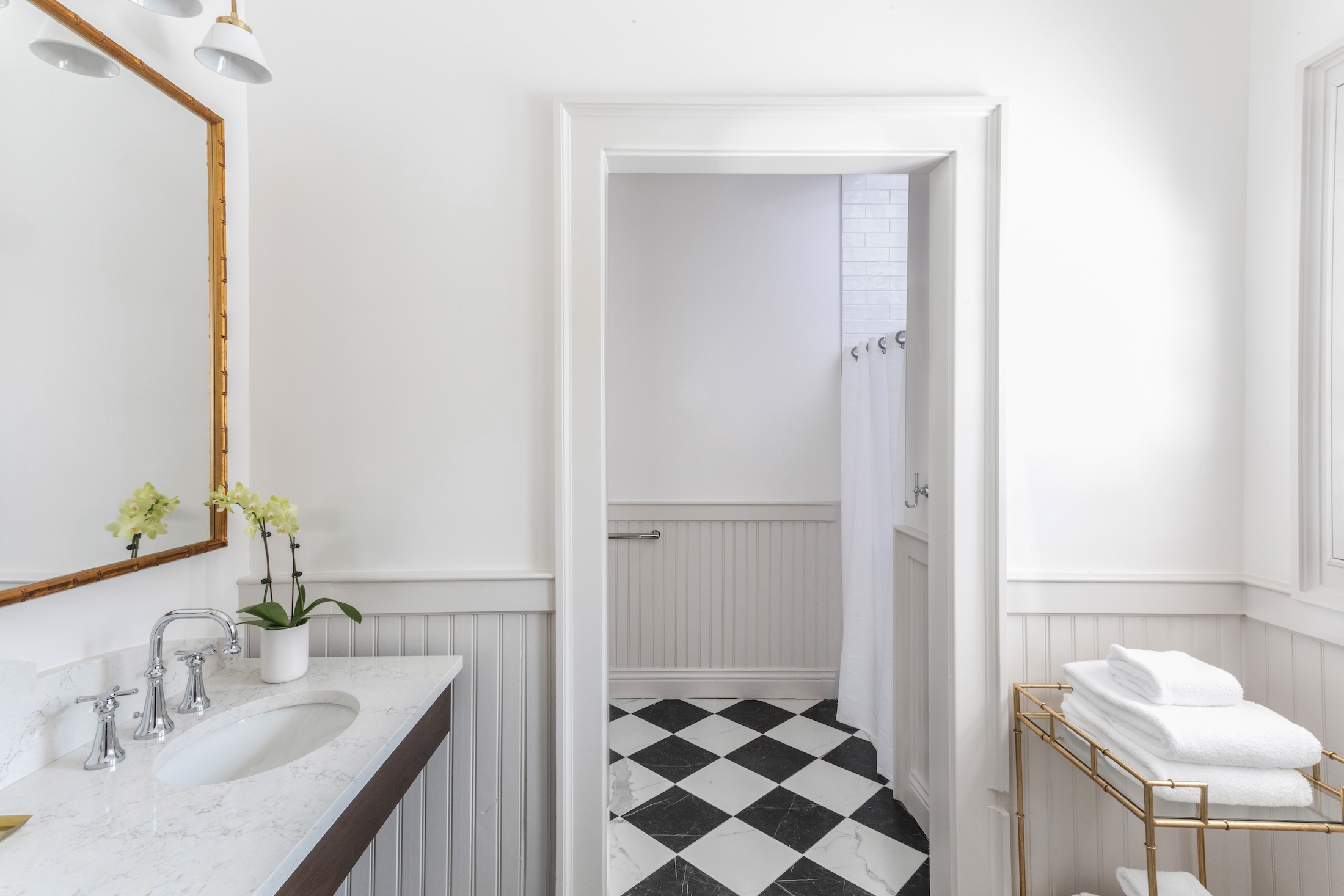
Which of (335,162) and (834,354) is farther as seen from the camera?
(834,354)

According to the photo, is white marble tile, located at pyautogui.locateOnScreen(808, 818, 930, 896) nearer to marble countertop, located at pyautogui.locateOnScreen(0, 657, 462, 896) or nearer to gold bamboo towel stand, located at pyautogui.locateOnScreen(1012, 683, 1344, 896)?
gold bamboo towel stand, located at pyautogui.locateOnScreen(1012, 683, 1344, 896)

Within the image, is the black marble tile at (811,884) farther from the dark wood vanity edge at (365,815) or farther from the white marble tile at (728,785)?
the dark wood vanity edge at (365,815)

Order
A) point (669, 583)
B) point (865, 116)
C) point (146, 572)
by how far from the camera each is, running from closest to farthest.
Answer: point (146, 572)
point (865, 116)
point (669, 583)

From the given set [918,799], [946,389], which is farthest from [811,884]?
[946,389]

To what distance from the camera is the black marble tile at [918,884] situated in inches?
61.3

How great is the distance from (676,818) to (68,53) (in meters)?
2.19

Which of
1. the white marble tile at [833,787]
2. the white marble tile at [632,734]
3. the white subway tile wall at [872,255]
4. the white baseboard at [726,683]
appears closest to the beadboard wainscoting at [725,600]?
the white baseboard at [726,683]

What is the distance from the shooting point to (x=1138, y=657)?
1.16m

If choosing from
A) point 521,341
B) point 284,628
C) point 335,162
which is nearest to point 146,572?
point 284,628

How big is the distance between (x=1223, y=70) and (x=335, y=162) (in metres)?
2.05

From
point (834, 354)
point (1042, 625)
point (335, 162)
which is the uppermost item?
point (335, 162)

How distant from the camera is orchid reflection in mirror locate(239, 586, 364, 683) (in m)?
1.17

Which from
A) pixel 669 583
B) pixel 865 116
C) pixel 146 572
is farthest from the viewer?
pixel 669 583

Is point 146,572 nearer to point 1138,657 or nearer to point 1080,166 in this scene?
point 1138,657
